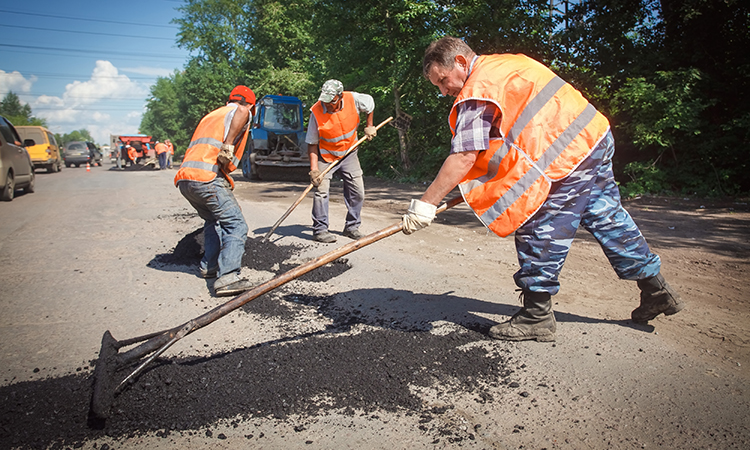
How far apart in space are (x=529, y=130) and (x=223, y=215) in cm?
269

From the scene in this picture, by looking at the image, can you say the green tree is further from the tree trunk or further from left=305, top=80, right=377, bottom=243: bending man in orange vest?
left=305, top=80, right=377, bottom=243: bending man in orange vest

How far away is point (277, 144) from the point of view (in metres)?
14.3

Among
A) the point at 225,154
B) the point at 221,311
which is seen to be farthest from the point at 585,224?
the point at 225,154

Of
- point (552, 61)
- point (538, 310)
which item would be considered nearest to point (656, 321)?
point (538, 310)

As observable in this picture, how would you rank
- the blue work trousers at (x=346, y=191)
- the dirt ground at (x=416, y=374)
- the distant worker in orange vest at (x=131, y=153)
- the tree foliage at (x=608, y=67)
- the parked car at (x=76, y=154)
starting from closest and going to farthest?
the dirt ground at (x=416, y=374) < the blue work trousers at (x=346, y=191) < the tree foliage at (x=608, y=67) < the distant worker in orange vest at (x=131, y=153) < the parked car at (x=76, y=154)

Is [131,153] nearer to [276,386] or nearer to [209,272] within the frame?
[209,272]

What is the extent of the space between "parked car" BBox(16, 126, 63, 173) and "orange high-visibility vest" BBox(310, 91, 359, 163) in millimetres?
18505

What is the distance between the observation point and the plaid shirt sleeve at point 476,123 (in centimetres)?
239

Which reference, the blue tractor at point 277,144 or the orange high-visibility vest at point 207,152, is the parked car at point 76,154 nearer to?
the blue tractor at point 277,144

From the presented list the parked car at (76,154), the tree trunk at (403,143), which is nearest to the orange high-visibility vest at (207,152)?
the tree trunk at (403,143)

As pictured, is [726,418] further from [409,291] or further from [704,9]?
[704,9]

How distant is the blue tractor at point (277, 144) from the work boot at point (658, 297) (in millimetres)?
11706

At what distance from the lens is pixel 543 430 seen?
1.96 metres

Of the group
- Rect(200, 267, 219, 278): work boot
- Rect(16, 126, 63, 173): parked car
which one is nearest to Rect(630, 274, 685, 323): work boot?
Rect(200, 267, 219, 278): work boot
